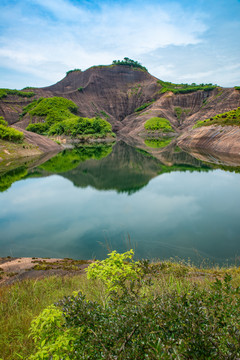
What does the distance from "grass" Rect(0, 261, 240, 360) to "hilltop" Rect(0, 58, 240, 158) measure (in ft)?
288

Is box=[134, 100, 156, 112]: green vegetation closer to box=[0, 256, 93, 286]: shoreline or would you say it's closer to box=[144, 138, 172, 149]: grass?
box=[144, 138, 172, 149]: grass

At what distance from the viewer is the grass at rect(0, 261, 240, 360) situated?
4.85 m

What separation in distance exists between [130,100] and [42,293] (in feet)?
504

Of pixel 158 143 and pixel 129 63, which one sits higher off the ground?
pixel 129 63

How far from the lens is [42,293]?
7938 mm

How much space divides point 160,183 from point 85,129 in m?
68.4

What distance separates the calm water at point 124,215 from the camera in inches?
528

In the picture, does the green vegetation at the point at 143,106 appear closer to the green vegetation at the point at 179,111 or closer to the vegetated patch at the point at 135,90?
the vegetated patch at the point at 135,90

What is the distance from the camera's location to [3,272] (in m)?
10.5

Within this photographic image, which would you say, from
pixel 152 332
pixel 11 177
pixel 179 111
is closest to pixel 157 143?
pixel 179 111

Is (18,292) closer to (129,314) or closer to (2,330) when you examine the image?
(2,330)

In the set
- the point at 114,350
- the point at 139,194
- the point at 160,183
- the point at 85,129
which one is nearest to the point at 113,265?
the point at 114,350

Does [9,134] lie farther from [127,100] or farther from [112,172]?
[127,100]

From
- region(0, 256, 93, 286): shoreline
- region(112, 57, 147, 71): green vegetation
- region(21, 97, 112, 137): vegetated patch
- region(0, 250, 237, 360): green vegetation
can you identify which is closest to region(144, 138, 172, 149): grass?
region(21, 97, 112, 137): vegetated patch
